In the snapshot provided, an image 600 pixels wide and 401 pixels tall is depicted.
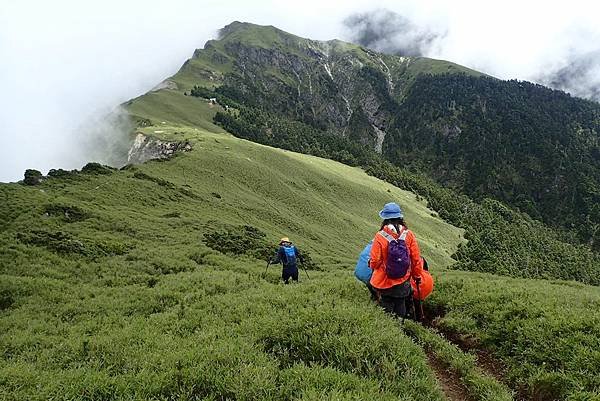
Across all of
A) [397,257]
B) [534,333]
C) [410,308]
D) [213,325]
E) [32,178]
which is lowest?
[32,178]

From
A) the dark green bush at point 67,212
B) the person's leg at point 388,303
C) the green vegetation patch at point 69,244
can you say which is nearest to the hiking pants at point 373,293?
the person's leg at point 388,303

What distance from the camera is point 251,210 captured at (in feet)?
163

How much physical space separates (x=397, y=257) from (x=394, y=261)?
109 mm

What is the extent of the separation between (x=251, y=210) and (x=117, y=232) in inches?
893

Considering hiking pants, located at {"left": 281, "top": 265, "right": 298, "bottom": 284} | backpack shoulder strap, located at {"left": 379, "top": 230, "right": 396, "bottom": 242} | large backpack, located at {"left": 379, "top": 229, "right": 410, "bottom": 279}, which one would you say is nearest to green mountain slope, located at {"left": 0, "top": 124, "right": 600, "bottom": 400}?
large backpack, located at {"left": 379, "top": 229, "right": 410, "bottom": 279}

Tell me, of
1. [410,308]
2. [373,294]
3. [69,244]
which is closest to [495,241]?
[69,244]

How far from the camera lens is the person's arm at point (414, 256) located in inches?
383

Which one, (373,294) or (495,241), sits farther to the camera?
(495,241)

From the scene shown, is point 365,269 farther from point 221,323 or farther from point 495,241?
point 495,241

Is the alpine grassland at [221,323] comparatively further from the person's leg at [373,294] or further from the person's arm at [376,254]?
the person's arm at [376,254]

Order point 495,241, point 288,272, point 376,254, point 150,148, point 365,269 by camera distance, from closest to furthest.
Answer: point 376,254
point 365,269
point 288,272
point 150,148
point 495,241

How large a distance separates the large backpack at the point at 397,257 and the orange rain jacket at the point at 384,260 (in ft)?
0.30

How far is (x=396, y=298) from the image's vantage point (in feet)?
33.1

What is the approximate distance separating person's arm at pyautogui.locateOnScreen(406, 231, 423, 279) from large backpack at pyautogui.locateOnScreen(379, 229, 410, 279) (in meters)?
0.19
